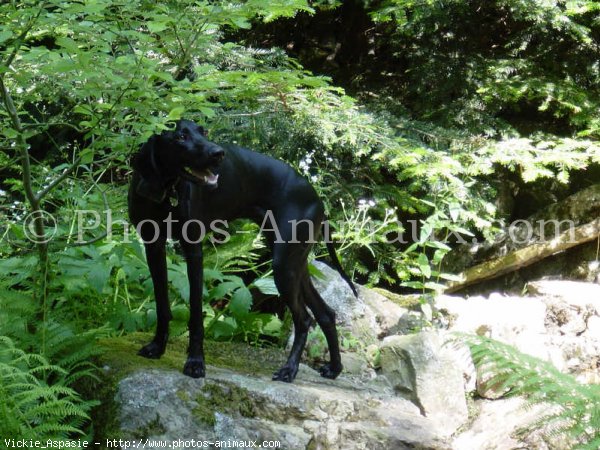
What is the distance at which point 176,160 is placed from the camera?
3.43 m

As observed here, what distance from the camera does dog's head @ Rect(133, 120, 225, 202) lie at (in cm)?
336

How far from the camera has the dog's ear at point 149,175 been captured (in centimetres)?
346

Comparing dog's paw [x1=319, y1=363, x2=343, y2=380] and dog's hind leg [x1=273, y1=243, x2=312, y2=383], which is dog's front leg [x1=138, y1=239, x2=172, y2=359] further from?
dog's paw [x1=319, y1=363, x2=343, y2=380]

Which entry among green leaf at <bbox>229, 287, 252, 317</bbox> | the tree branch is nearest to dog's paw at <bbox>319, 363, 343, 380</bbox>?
green leaf at <bbox>229, 287, 252, 317</bbox>

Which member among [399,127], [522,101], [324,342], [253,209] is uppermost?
[522,101]

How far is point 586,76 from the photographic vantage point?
21.8 feet

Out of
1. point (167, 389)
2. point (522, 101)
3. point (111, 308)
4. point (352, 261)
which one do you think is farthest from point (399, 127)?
point (167, 389)

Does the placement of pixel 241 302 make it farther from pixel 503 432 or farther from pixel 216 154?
pixel 503 432

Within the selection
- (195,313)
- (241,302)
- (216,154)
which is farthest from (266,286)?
(216,154)

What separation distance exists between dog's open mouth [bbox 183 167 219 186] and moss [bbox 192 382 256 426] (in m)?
1.07

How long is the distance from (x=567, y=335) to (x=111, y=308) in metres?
3.53

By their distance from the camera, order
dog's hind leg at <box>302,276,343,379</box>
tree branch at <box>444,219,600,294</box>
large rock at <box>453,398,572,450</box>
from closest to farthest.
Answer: large rock at <box>453,398,572,450</box> → dog's hind leg at <box>302,276,343,379</box> → tree branch at <box>444,219,600,294</box>

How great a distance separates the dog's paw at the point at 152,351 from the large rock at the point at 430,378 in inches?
67.0

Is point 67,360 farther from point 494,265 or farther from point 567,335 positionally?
point 494,265
